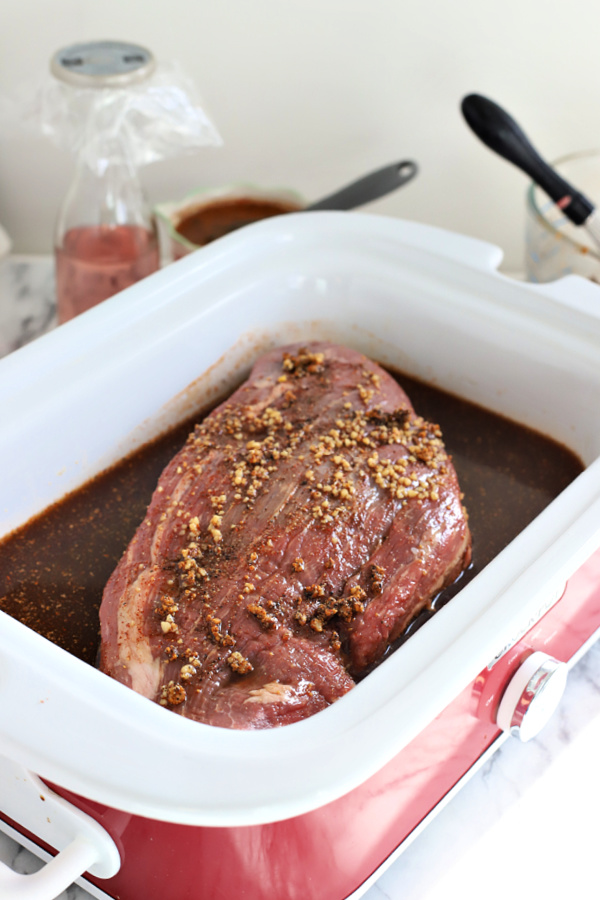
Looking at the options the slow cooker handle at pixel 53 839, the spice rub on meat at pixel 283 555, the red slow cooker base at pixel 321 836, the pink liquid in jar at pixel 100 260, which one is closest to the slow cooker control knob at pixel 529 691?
the red slow cooker base at pixel 321 836

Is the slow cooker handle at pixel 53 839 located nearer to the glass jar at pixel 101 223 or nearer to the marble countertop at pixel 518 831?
the marble countertop at pixel 518 831

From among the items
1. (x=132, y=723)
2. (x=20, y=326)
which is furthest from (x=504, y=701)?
(x=20, y=326)

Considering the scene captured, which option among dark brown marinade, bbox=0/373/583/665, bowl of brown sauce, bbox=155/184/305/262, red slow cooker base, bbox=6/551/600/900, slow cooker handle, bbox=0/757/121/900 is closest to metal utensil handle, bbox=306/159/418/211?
bowl of brown sauce, bbox=155/184/305/262

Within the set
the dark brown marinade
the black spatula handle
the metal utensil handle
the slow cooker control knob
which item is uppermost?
the black spatula handle

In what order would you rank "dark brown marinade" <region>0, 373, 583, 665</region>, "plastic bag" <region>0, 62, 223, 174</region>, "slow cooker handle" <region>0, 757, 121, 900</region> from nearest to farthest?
"slow cooker handle" <region>0, 757, 121, 900</region> → "dark brown marinade" <region>0, 373, 583, 665</region> → "plastic bag" <region>0, 62, 223, 174</region>

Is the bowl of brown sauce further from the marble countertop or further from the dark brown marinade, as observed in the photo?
the marble countertop

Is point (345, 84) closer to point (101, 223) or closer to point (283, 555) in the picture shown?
point (101, 223)
